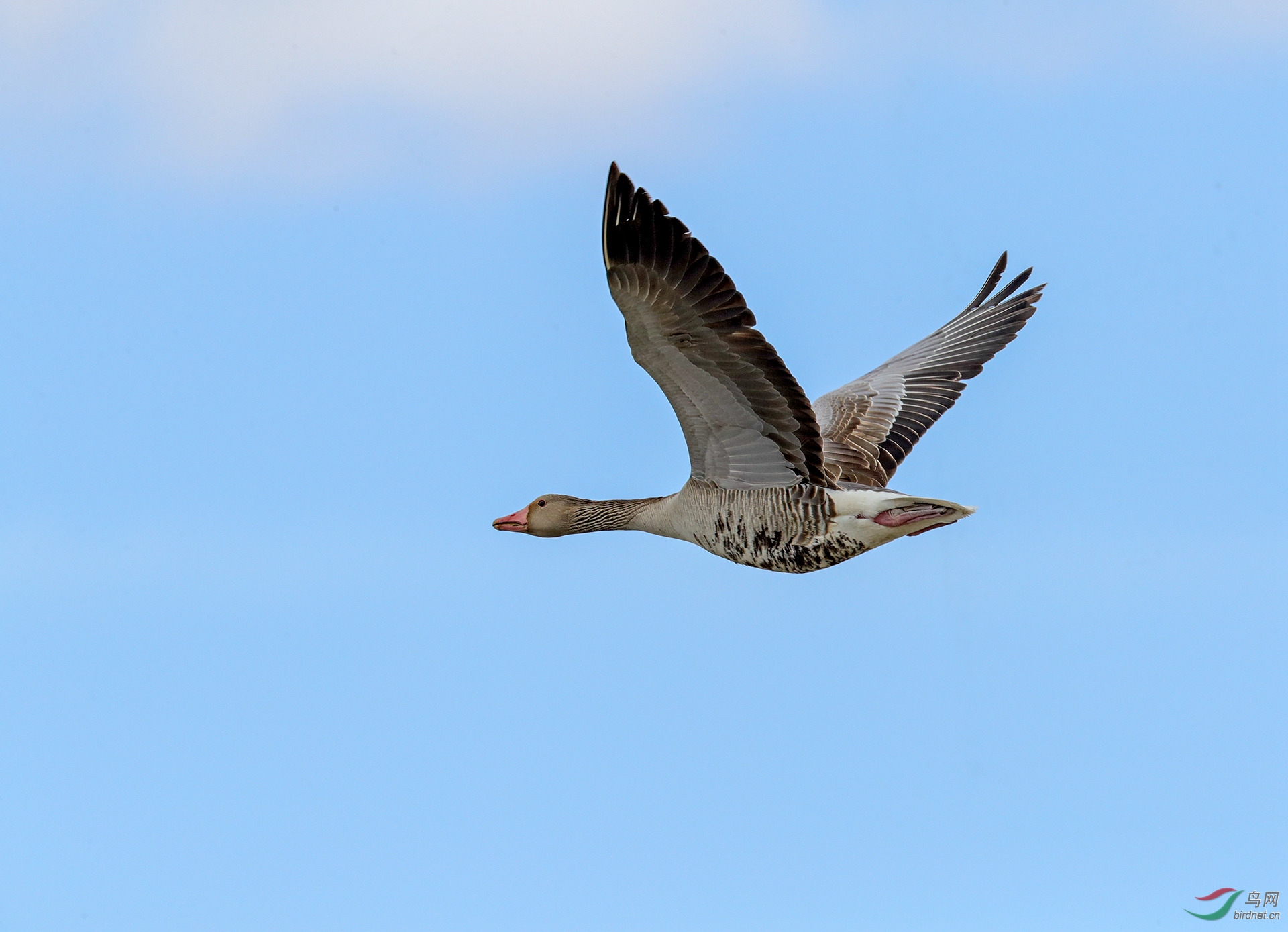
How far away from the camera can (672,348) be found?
35.6 feet

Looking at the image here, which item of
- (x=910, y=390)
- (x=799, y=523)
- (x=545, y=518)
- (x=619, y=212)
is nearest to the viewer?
(x=619, y=212)

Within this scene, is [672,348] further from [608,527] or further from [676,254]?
[608,527]

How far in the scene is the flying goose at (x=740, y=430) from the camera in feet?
33.7

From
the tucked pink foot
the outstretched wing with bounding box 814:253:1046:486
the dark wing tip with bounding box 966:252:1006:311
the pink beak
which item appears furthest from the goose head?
the dark wing tip with bounding box 966:252:1006:311

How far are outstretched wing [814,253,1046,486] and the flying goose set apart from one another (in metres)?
0.02

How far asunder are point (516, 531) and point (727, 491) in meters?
2.54

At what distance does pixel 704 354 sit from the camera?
10.9 meters

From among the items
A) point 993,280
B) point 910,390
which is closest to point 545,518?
point 910,390

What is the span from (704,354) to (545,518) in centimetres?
337

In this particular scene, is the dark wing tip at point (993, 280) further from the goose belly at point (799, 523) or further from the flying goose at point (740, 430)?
the goose belly at point (799, 523)

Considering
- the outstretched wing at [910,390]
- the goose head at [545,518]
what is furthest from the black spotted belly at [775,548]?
the goose head at [545,518]

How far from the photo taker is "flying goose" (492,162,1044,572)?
33.7 ft

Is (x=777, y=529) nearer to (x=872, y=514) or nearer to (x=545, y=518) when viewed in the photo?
(x=872, y=514)

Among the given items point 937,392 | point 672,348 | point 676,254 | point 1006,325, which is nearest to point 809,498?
point 672,348
